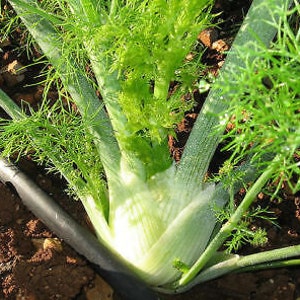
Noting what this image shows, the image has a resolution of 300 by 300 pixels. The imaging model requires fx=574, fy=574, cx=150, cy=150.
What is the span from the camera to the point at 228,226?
116cm

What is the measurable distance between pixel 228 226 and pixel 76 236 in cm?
41

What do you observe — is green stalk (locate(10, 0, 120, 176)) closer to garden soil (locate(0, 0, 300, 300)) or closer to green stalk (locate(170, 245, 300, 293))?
garden soil (locate(0, 0, 300, 300))

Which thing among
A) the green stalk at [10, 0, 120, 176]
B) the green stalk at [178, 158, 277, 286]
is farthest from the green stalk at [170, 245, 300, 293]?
the green stalk at [10, 0, 120, 176]

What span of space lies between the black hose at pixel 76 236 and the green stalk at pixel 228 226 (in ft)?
0.39

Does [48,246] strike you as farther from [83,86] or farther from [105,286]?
[83,86]

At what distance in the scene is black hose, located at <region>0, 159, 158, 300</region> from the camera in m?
1.33

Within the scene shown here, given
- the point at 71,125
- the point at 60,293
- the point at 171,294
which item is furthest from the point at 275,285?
the point at 71,125

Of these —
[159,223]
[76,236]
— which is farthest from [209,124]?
[76,236]

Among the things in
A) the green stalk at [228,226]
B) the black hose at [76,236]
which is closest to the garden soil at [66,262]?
the black hose at [76,236]

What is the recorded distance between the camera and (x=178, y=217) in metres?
1.38

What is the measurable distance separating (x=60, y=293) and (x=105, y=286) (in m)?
0.11

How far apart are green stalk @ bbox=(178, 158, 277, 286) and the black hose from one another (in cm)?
12

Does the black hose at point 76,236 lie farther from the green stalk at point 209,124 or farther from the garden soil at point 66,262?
the green stalk at point 209,124

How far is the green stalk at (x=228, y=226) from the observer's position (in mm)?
→ 1077
